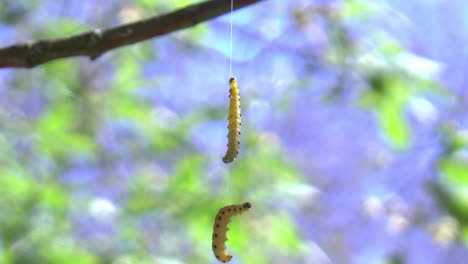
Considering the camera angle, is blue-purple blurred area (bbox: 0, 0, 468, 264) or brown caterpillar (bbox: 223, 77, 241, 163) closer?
brown caterpillar (bbox: 223, 77, 241, 163)

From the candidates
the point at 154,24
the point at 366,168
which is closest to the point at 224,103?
the point at 366,168

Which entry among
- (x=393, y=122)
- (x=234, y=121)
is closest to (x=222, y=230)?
(x=234, y=121)

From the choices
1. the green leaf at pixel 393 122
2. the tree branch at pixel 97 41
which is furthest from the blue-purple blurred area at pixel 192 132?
the tree branch at pixel 97 41

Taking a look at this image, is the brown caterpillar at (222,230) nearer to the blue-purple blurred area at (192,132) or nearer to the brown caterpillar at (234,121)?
the brown caterpillar at (234,121)

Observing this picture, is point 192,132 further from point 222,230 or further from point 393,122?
point 222,230

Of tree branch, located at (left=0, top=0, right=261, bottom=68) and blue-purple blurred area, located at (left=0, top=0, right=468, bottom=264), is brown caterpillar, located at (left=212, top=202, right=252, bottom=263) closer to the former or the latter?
tree branch, located at (left=0, top=0, right=261, bottom=68)

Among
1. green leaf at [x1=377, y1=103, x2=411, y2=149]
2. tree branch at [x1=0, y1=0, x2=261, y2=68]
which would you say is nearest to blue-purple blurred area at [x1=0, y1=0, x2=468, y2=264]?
green leaf at [x1=377, y1=103, x2=411, y2=149]
